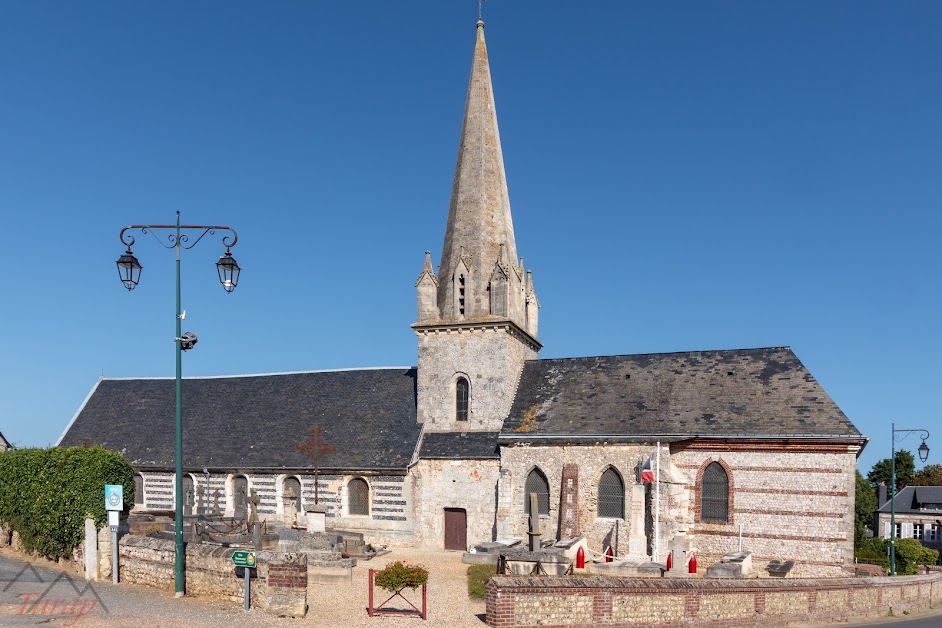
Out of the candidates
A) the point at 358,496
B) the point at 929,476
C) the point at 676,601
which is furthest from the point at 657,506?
the point at 929,476

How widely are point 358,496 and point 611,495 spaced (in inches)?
402

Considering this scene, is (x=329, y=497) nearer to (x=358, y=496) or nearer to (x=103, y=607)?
(x=358, y=496)

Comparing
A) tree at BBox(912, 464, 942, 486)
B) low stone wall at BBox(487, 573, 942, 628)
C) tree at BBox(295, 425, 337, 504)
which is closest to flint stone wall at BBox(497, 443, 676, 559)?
low stone wall at BBox(487, 573, 942, 628)

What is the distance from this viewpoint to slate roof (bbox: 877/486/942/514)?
6078 cm

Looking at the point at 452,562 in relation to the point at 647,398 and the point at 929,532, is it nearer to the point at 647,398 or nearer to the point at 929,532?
the point at 647,398

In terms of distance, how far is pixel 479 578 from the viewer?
71.2ft

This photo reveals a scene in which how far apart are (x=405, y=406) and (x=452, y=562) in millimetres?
8494

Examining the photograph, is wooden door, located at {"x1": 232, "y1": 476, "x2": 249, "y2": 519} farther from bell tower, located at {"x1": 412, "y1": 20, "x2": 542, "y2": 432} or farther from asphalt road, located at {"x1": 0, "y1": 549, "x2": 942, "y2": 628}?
asphalt road, located at {"x1": 0, "y1": 549, "x2": 942, "y2": 628}

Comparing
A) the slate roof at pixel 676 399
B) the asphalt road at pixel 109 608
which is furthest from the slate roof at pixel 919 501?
the asphalt road at pixel 109 608

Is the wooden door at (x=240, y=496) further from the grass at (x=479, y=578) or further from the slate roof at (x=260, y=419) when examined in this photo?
the grass at (x=479, y=578)

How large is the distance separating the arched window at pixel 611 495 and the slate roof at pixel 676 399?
4.80 feet

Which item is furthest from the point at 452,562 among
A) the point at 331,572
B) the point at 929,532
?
the point at 929,532

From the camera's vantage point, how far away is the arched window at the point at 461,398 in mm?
30906

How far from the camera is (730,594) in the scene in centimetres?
1709
